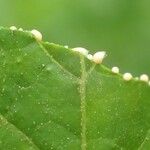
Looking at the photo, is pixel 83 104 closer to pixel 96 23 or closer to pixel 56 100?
pixel 56 100

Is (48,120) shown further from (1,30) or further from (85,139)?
(1,30)

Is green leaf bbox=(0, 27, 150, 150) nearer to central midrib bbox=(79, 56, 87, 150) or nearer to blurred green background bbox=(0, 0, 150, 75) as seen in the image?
central midrib bbox=(79, 56, 87, 150)

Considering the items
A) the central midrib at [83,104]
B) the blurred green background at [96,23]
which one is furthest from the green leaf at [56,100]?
the blurred green background at [96,23]

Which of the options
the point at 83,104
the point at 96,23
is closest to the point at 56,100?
the point at 83,104

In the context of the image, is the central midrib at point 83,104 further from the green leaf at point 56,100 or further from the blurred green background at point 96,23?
the blurred green background at point 96,23

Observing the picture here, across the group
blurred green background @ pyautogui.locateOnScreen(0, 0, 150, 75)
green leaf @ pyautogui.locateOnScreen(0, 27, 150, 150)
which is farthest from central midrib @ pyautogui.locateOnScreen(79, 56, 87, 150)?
blurred green background @ pyautogui.locateOnScreen(0, 0, 150, 75)

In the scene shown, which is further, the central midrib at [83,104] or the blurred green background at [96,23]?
the blurred green background at [96,23]
